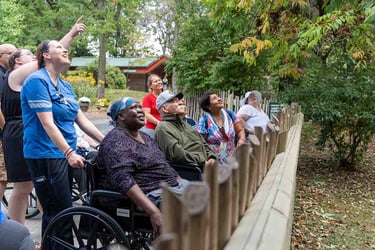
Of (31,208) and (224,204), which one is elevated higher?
(224,204)

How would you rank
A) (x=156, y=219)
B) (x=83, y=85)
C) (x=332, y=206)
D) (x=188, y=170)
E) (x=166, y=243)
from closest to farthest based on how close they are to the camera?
(x=166, y=243), (x=156, y=219), (x=188, y=170), (x=332, y=206), (x=83, y=85)

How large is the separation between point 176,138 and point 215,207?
2.56 meters

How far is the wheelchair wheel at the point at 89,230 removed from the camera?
9.20 feet

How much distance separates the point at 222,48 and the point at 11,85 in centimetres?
980

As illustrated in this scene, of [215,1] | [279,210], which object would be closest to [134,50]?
[215,1]

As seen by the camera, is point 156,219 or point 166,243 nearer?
point 166,243

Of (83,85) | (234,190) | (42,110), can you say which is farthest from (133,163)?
(83,85)

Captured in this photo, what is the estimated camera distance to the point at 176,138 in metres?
3.93

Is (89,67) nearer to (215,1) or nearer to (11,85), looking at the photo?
(215,1)

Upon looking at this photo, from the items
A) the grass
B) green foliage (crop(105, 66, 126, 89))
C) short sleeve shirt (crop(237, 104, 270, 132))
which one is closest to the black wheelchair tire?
the grass

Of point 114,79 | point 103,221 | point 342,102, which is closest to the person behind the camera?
point 103,221

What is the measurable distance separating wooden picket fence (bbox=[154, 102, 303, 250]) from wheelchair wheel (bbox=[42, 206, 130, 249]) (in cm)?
105

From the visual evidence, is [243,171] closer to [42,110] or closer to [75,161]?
[75,161]

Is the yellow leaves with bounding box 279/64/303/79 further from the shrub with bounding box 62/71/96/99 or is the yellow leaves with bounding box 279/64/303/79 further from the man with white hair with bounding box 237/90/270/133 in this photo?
the shrub with bounding box 62/71/96/99
